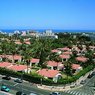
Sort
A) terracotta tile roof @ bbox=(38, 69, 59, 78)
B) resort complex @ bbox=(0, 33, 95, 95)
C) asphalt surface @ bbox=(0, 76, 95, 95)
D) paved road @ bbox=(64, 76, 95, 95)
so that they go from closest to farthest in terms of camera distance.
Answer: asphalt surface @ bbox=(0, 76, 95, 95), paved road @ bbox=(64, 76, 95, 95), resort complex @ bbox=(0, 33, 95, 95), terracotta tile roof @ bbox=(38, 69, 59, 78)

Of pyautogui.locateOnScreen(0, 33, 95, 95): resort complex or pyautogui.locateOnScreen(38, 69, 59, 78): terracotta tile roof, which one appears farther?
pyautogui.locateOnScreen(38, 69, 59, 78): terracotta tile roof

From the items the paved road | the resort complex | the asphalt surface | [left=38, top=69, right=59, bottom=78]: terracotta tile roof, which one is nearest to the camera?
the asphalt surface

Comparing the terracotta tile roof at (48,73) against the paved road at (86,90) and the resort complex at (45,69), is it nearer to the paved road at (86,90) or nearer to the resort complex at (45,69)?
the resort complex at (45,69)

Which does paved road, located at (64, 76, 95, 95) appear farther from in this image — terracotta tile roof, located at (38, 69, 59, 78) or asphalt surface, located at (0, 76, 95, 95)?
terracotta tile roof, located at (38, 69, 59, 78)

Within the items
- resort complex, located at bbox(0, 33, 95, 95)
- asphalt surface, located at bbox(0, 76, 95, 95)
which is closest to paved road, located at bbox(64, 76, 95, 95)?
asphalt surface, located at bbox(0, 76, 95, 95)

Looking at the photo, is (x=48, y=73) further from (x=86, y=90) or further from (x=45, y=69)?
(x=86, y=90)

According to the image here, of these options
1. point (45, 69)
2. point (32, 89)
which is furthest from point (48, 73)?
point (32, 89)

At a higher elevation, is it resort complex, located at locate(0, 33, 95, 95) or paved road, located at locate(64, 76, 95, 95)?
resort complex, located at locate(0, 33, 95, 95)

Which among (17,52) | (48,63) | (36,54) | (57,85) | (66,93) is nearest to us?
(66,93)

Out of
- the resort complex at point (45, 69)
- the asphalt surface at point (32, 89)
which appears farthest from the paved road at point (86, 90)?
the resort complex at point (45, 69)

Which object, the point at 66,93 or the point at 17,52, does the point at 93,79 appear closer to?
the point at 66,93

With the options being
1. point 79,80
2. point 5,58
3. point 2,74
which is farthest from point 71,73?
point 5,58
